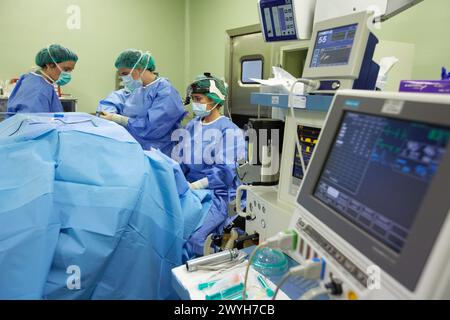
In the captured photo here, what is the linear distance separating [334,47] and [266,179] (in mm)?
558

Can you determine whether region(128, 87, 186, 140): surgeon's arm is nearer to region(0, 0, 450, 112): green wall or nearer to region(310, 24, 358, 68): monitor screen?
region(0, 0, 450, 112): green wall

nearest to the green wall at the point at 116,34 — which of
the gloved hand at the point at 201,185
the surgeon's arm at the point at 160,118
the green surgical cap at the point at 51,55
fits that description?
the green surgical cap at the point at 51,55

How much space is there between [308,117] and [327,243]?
49cm

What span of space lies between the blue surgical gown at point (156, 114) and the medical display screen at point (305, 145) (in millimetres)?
1613

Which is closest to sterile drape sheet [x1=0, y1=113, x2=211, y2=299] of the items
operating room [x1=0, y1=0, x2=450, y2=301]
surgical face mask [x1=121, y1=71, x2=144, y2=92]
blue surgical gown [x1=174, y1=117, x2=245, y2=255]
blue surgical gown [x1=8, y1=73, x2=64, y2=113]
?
operating room [x1=0, y1=0, x2=450, y2=301]

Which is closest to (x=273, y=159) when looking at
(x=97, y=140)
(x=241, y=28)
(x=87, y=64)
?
(x=97, y=140)

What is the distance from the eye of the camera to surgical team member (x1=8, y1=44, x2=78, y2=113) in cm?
234

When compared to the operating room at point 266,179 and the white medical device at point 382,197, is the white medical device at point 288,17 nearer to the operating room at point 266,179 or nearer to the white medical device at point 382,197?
the operating room at point 266,179

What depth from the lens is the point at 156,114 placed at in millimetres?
2484

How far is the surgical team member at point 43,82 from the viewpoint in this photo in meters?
2.34

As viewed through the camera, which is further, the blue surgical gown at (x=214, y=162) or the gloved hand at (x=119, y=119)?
the gloved hand at (x=119, y=119)

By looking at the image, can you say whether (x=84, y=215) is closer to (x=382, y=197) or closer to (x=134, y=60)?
(x=382, y=197)

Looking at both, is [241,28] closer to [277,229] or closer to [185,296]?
[277,229]

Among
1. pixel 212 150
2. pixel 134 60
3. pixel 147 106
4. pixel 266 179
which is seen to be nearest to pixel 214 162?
pixel 212 150
